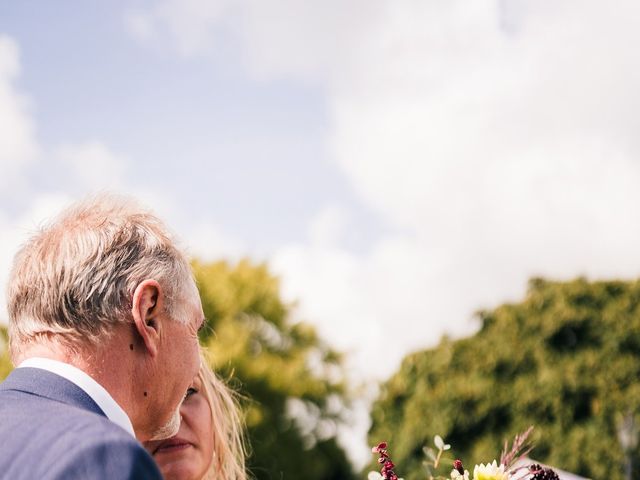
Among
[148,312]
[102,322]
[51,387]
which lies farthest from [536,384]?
[51,387]

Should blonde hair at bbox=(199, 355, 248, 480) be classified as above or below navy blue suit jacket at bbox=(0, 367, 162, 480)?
above

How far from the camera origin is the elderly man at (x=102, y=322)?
2.23m

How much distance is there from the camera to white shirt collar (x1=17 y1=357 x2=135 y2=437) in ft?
7.31

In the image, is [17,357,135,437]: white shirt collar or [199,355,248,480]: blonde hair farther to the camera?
[199,355,248,480]: blonde hair

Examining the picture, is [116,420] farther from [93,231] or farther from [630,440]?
[630,440]

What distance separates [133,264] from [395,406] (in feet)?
67.2

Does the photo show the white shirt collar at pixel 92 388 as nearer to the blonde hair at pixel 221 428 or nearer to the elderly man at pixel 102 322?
the elderly man at pixel 102 322

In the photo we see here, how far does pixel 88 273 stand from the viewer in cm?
236

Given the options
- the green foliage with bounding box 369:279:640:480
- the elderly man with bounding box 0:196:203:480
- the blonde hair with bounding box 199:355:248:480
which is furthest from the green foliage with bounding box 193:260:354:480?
the elderly man with bounding box 0:196:203:480

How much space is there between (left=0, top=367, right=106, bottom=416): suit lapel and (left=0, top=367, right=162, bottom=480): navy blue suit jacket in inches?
3.8

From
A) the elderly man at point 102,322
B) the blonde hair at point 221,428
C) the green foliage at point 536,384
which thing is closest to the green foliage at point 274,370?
the green foliage at point 536,384

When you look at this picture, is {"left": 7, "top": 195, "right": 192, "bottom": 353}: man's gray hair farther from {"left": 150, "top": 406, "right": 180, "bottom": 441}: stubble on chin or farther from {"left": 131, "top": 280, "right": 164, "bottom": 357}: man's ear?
{"left": 150, "top": 406, "right": 180, "bottom": 441}: stubble on chin

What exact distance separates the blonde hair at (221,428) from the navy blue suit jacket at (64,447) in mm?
2290

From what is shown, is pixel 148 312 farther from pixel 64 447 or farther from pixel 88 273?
pixel 64 447
